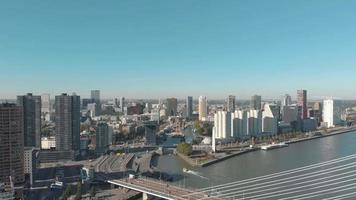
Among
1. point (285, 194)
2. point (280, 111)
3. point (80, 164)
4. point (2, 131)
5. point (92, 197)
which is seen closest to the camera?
point (285, 194)

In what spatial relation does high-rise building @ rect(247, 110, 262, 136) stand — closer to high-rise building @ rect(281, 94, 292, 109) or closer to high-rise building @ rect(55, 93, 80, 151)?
high-rise building @ rect(55, 93, 80, 151)

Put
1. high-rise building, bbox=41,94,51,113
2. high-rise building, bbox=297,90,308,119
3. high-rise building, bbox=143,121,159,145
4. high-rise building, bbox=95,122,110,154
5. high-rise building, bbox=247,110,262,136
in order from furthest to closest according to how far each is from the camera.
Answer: high-rise building, bbox=41,94,51,113
high-rise building, bbox=297,90,308,119
high-rise building, bbox=247,110,262,136
high-rise building, bbox=143,121,159,145
high-rise building, bbox=95,122,110,154

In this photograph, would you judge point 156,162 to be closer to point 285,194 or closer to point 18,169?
point 18,169

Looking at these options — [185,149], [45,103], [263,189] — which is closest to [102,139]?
[185,149]

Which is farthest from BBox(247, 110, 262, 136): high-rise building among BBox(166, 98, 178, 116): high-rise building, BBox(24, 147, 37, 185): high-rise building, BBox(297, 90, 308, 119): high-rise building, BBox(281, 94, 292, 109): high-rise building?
BBox(281, 94, 292, 109): high-rise building

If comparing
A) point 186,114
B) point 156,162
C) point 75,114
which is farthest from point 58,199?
point 186,114

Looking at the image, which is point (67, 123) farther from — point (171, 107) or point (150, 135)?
point (171, 107)
